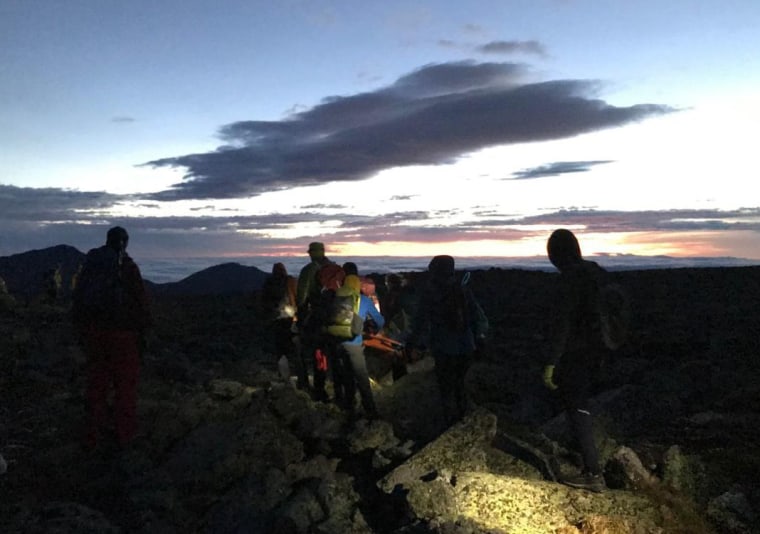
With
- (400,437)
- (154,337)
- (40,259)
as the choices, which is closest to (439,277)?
(400,437)

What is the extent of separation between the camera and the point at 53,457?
6.30m

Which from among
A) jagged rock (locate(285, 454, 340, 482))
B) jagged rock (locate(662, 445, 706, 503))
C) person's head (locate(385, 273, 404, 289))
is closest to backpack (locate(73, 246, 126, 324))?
jagged rock (locate(285, 454, 340, 482))

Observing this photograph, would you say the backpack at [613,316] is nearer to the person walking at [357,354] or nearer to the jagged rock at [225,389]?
the person walking at [357,354]

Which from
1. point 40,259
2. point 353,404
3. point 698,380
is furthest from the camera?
point 40,259

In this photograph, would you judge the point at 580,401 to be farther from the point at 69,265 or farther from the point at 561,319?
the point at 69,265

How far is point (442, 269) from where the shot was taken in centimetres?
704

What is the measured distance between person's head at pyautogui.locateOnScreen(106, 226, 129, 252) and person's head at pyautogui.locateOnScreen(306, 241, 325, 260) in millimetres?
2810

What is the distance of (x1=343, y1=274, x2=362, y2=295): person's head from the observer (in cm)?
805

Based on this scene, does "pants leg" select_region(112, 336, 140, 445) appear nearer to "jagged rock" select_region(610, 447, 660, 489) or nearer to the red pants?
the red pants

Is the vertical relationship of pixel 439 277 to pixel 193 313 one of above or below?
above

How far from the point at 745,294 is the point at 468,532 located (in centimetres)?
3699

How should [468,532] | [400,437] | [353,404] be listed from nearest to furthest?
[468,532] < [400,437] < [353,404]

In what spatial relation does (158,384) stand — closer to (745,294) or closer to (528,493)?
(528,493)

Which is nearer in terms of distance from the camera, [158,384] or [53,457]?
[53,457]
